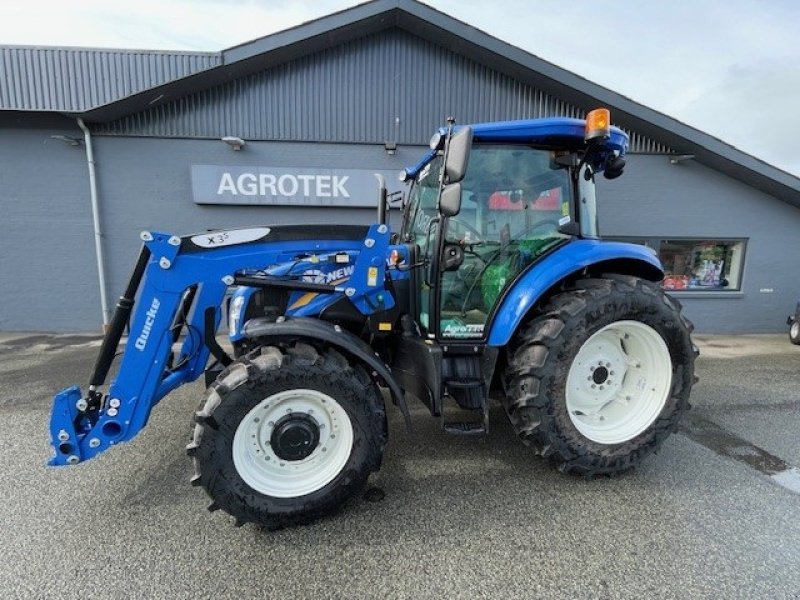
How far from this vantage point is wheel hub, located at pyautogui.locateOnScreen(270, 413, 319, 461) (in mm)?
2289

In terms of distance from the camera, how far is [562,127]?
8.80 ft

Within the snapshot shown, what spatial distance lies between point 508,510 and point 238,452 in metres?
1.58

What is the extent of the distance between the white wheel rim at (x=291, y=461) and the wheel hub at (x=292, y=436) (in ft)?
0.08

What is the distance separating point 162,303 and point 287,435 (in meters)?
1.02

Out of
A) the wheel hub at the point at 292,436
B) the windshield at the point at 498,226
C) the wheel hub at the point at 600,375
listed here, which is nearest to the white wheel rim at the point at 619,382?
the wheel hub at the point at 600,375

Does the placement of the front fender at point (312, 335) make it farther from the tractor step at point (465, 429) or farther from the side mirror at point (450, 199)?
the side mirror at point (450, 199)

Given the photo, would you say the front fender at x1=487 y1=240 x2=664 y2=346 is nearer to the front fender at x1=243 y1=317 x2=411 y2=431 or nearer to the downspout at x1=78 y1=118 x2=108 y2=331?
the front fender at x1=243 y1=317 x2=411 y2=431

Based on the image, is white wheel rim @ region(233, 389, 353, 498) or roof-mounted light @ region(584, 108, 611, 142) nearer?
white wheel rim @ region(233, 389, 353, 498)

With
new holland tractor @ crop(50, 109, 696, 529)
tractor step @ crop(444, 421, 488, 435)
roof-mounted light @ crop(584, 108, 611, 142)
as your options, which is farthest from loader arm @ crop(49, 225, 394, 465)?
roof-mounted light @ crop(584, 108, 611, 142)

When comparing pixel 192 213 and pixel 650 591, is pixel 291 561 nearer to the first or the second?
pixel 650 591

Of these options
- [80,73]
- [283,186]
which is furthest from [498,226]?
[80,73]

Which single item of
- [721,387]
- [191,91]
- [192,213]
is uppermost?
[191,91]

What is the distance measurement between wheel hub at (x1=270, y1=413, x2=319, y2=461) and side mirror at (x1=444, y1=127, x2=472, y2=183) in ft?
5.12

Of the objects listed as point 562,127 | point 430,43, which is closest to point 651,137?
point 430,43
